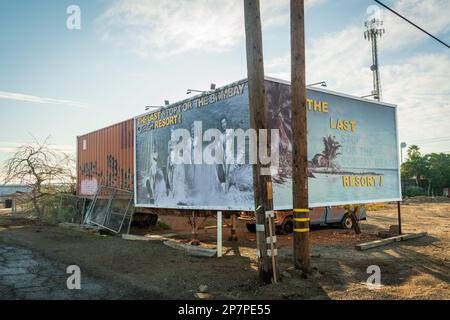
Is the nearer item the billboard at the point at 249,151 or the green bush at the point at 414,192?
the billboard at the point at 249,151

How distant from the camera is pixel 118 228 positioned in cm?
1402

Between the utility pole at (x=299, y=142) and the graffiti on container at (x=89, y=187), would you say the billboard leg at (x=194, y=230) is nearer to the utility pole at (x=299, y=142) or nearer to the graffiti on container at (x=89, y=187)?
the utility pole at (x=299, y=142)

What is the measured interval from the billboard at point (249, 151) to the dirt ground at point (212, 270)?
64.6 inches

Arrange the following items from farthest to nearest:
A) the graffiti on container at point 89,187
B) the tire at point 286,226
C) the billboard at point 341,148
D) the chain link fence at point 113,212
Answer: the graffiti on container at point 89,187 → the chain link fence at point 113,212 → the tire at point 286,226 → the billboard at point 341,148

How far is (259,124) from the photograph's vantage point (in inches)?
274

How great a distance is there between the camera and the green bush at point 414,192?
1774 inches

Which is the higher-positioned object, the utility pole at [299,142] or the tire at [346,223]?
the utility pole at [299,142]

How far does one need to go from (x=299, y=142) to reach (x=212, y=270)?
326 cm

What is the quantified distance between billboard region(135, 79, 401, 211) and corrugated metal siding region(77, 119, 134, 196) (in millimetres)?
1497

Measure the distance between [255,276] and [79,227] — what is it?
34.5 feet

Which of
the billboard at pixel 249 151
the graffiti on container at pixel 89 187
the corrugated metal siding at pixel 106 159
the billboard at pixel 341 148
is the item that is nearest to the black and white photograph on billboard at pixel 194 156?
the billboard at pixel 249 151

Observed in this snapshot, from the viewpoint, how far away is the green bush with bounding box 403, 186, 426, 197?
45.1m

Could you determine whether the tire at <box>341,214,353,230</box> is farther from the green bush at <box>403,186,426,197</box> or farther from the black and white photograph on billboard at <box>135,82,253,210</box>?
the green bush at <box>403,186,426,197</box>

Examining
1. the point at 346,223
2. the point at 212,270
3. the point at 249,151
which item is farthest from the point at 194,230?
the point at 346,223
